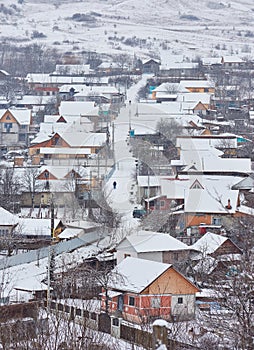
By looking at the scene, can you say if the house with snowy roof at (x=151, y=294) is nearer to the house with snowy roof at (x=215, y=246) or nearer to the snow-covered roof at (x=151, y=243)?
the snow-covered roof at (x=151, y=243)

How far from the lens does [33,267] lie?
550 centimetres

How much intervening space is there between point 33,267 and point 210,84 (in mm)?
11330

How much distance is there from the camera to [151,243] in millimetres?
5508

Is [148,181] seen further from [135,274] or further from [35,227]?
[135,274]

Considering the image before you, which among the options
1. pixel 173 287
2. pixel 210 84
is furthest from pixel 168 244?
pixel 210 84

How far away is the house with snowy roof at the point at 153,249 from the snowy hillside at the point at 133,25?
60.8ft

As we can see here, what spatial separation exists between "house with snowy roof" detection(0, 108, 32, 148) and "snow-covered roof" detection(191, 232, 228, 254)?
6231mm

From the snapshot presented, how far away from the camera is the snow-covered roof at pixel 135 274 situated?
466cm

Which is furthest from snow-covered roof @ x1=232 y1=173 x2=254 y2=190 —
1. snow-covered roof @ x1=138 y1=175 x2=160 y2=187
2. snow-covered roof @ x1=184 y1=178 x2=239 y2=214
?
snow-covered roof @ x1=138 y1=175 x2=160 y2=187

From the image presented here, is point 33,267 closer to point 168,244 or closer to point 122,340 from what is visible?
point 168,244

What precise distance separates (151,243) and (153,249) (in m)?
0.08

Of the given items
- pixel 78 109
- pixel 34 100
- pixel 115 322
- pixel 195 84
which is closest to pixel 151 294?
pixel 115 322

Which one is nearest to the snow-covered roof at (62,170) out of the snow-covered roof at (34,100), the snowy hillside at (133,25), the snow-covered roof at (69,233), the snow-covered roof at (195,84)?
the snow-covered roof at (69,233)

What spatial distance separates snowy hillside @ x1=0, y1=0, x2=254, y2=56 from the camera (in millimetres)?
26312
